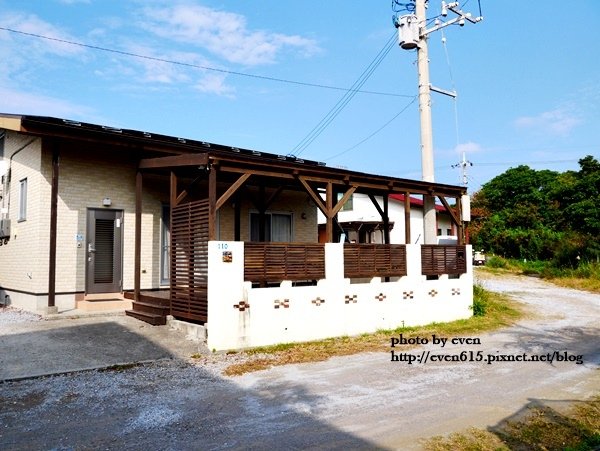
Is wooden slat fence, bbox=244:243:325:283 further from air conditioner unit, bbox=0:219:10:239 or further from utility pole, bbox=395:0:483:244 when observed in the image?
air conditioner unit, bbox=0:219:10:239

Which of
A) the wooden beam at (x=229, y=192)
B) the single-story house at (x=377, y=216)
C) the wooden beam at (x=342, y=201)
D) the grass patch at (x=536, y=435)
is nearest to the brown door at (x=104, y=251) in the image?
the wooden beam at (x=229, y=192)

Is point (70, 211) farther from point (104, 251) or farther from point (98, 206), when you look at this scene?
point (104, 251)

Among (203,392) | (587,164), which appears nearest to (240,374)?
(203,392)

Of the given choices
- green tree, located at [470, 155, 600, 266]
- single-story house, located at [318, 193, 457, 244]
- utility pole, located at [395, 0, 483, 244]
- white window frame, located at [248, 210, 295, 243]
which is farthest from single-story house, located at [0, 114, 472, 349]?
green tree, located at [470, 155, 600, 266]

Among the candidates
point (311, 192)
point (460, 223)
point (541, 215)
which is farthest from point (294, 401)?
point (541, 215)

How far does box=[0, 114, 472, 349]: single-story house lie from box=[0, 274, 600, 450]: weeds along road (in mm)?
1494

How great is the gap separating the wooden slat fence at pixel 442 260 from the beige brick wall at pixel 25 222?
27.2ft

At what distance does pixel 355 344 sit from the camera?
921cm

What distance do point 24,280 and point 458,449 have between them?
31.3 feet

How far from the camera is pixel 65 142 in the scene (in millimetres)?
10070

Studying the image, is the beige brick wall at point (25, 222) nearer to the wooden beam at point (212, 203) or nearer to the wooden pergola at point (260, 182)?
the wooden pergola at point (260, 182)

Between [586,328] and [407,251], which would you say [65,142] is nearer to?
[407,251]

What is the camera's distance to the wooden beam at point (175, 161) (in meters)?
8.49

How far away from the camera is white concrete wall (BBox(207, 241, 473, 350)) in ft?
26.6
